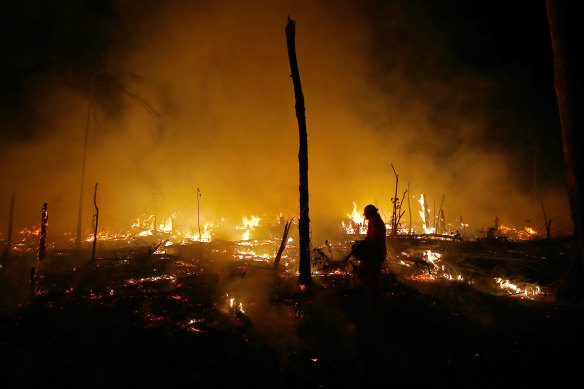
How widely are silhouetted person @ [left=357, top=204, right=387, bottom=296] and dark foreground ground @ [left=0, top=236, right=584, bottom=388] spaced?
393 mm

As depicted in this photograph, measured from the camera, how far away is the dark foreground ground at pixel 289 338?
3572 millimetres

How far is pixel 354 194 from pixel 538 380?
117 feet

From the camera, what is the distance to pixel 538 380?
136 inches

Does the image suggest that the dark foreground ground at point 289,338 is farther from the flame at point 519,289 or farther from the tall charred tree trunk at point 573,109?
the tall charred tree trunk at point 573,109

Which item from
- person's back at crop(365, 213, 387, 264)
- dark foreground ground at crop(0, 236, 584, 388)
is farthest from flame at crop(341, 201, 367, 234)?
dark foreground ground at crop(0, 236, 584, 388)

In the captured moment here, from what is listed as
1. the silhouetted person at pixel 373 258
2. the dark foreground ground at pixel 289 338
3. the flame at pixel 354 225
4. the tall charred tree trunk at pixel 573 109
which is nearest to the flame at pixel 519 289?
the dark foreground ground at pixel 289 338

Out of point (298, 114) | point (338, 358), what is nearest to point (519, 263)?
point (338, 358)

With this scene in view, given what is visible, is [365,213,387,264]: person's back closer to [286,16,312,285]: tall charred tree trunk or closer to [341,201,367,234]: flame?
[286,16,312,285]: tall charred tree trunk

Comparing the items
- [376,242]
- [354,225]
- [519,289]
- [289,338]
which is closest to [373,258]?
[376,242]

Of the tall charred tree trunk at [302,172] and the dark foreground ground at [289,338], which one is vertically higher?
the tall charred tree trunk at [302,172]

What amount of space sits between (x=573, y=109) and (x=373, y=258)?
5754 millimetres

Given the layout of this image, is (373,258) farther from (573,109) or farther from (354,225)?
(354,225)

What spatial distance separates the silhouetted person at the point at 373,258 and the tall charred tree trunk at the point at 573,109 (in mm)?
4367

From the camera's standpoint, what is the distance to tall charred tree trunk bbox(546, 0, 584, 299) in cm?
597
